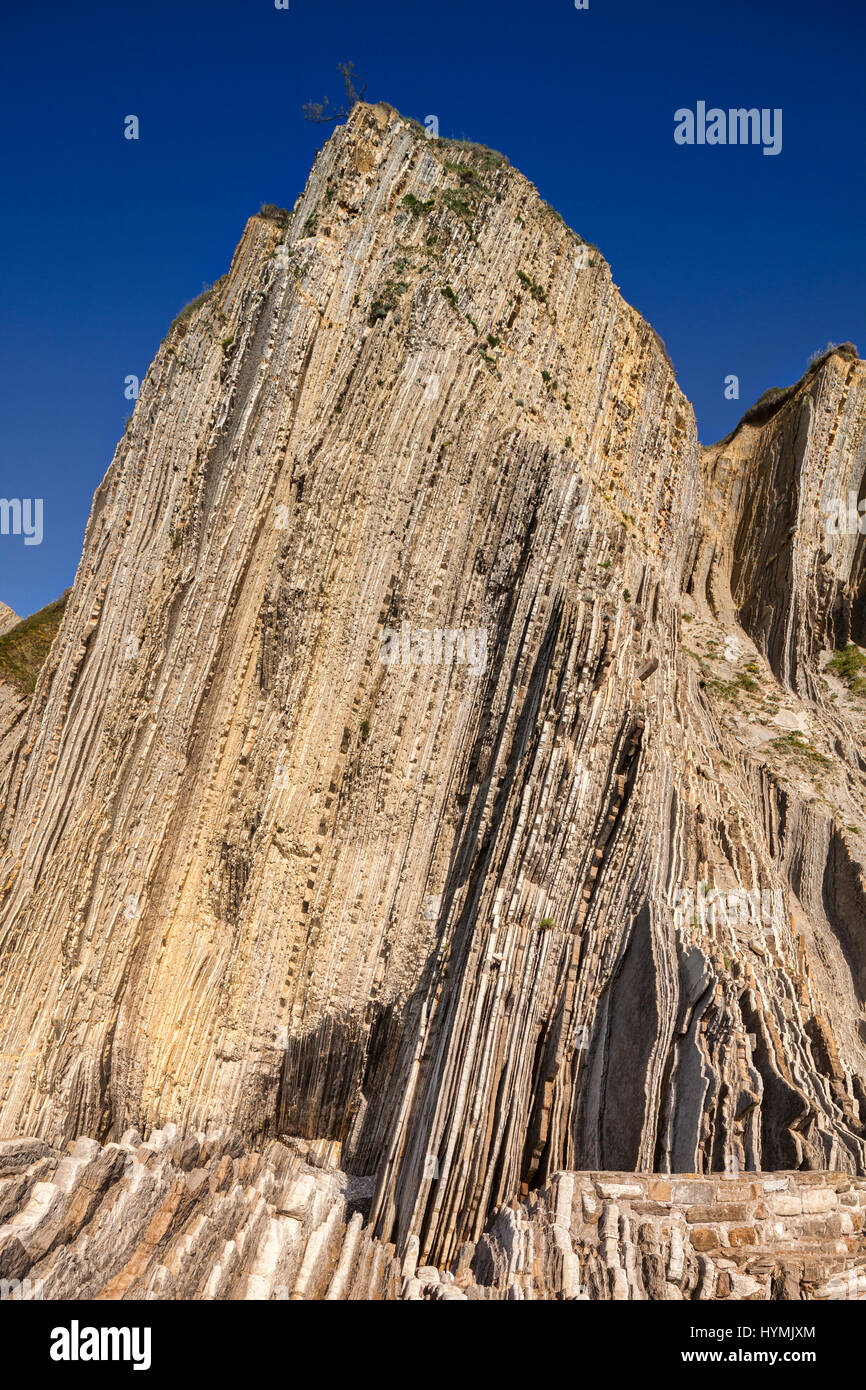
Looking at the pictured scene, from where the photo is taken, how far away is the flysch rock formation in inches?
426

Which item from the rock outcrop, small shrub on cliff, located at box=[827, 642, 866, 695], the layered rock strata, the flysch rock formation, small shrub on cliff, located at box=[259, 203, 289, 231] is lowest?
the layered rock strata

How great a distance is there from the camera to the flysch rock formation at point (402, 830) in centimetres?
1081

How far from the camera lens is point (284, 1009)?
13.9m

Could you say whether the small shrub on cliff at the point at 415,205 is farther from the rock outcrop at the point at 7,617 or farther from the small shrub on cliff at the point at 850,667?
the rock outcrop at the point at 7,617

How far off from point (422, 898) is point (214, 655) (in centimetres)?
516

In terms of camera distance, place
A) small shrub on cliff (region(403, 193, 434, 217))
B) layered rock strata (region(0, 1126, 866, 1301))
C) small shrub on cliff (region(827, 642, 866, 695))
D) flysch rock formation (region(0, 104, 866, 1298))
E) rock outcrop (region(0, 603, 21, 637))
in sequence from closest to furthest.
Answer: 1. layered rock strata (region(0, 1126, 866, 1301))
2. flysch rock formation (region(0, 104, 866, 1298))
3. small shrub on cliff (region(403, 193, 434, 217))
4. small shrub on cliff (region(827, 642, 866, 695))
5. rock outcrop (region(0, 603, 21, 637))

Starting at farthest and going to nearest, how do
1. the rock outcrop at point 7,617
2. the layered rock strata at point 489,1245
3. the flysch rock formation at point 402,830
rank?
the rock outcrop at point 7,617 < the flysch rock formation at point 402,830 < the layered rock strata at point 489,1245

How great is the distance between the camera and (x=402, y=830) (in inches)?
587

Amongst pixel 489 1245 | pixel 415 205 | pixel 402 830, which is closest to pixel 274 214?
pixel 415 205

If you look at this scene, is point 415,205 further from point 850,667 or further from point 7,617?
point 7,617

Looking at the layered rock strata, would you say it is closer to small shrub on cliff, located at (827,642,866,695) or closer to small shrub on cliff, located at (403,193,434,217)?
small shrub on cliff, located at (827,642,866,695)

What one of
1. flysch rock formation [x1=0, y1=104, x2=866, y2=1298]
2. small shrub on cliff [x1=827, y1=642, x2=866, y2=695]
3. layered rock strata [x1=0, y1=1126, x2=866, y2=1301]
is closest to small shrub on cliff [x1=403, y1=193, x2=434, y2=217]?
flysch rock formation [x1=0, y1=104, x2=866, y2=1298]

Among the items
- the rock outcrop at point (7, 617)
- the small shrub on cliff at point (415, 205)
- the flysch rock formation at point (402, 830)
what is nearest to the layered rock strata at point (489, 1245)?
the flysch rock formation at point (402, 830)
